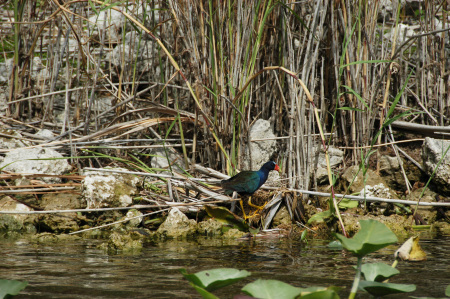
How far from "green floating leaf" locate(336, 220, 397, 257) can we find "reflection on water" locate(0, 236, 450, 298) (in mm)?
609

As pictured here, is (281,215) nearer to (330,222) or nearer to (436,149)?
(330,222)

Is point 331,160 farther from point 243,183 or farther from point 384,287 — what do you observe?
point 384,287

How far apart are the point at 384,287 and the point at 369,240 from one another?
0.24m

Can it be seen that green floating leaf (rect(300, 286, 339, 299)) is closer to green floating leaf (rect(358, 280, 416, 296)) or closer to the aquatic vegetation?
the aquatic vegetation

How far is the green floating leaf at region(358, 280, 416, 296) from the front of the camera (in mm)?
1915

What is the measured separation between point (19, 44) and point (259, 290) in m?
4.48

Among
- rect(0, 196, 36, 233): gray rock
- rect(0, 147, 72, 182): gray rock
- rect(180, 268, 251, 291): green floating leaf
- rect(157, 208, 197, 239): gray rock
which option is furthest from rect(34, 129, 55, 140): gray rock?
rect(180, 268, 251, 291): green floating leaf

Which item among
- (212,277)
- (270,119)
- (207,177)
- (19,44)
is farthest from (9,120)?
(212,277)

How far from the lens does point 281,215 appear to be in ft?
14.2

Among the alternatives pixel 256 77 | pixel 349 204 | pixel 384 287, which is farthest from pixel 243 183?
pixel 384 287

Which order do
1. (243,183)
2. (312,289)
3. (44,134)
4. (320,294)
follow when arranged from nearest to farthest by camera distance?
(320,294) < (312,289) < (243,183) < (44,134)

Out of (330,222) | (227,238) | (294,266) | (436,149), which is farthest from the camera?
(436,149)

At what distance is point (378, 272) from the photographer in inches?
82.4

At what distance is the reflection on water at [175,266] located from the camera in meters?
2.46
